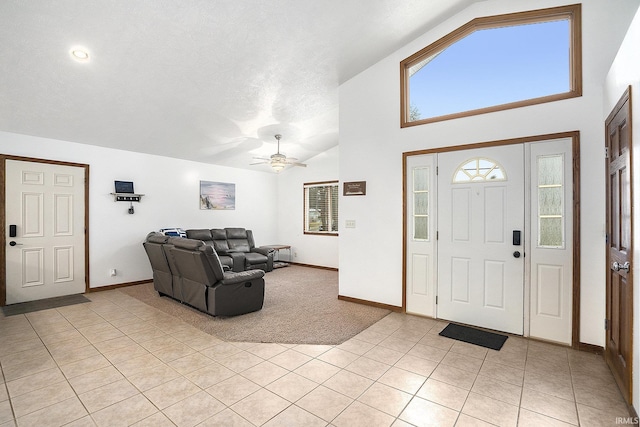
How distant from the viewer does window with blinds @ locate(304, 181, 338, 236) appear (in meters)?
7.60

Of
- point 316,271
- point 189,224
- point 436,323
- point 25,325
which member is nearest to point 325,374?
point 436,323

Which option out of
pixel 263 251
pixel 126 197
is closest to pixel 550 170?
pixel 263 251

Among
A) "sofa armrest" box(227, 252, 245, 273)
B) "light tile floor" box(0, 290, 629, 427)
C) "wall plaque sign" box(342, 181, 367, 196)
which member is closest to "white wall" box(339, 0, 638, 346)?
"wall plaque sign" box(342, 181, 367, 196)

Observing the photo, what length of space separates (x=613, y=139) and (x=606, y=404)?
2089 mm

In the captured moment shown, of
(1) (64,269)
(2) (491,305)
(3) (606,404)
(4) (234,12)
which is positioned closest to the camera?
(3) (606,404)

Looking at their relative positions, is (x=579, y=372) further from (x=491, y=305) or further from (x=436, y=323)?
(x=436, y=323)

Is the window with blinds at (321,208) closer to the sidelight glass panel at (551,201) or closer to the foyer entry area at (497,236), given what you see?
the foyer entry area at (497,236)

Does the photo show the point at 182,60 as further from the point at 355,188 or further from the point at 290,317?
the point at 290,317

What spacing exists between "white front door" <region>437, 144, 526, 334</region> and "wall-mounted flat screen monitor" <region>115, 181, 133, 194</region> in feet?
17.6

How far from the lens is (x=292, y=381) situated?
2.47m

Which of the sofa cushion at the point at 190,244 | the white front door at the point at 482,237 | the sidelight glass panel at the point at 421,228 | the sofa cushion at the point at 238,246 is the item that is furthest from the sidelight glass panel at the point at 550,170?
the sofa cushion at the point at 238,246

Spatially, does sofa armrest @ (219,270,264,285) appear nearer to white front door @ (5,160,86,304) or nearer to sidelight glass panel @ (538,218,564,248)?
white front door @ (5,160,86,304)

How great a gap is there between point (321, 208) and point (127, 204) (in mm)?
4203

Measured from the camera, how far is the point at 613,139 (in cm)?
260
